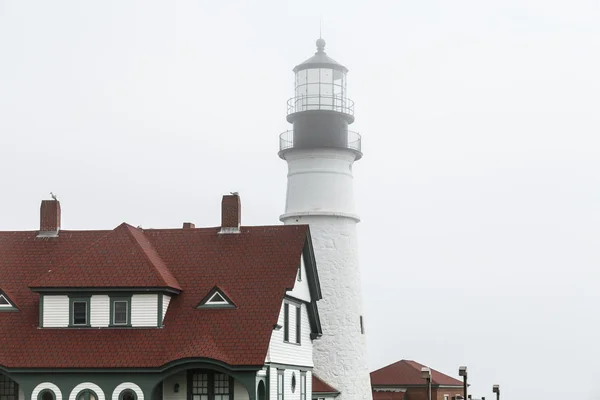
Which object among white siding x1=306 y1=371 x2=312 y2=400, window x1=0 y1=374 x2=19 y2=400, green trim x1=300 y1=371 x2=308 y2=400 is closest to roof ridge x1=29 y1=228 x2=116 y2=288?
window x1=0 y1=374 x2=19 y2=400

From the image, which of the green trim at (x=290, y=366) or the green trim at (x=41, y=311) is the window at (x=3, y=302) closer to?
the green trim at (x=41, y=311)

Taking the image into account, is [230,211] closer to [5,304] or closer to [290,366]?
[290,366]

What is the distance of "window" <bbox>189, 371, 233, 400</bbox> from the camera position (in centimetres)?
3306

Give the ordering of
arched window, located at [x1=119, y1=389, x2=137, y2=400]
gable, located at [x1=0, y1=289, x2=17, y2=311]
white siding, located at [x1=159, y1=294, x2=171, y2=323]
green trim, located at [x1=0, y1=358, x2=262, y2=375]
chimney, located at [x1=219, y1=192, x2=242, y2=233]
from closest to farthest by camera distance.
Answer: green trim, located at [x1=0, y1=358, x2=262, y2=375] → arched window, located at [x1=119, y1=389, x2=137, y2=400] → white siding, located at [x1=159, y1=294, x2=171, y2=323] → gable, located at [x1=0, y1=289, x2=17, y2=311] → chimney, located at [x1=219, y1=192, x2=242, y2=233]

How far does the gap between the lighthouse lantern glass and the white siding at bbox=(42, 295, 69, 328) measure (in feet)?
49.6

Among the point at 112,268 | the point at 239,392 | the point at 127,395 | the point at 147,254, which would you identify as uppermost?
the point at 147,254

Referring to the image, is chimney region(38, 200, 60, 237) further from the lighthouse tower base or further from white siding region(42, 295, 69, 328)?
the lighthouse tower base

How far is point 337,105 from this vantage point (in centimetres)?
4584

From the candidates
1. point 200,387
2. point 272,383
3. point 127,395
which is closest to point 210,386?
point 200,387

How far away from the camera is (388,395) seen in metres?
54.4

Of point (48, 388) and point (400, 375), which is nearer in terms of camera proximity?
point (48, 388)

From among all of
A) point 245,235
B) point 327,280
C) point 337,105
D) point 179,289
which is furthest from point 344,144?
point 179,289

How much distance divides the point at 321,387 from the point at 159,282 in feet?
37.5

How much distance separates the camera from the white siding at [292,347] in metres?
34.4
